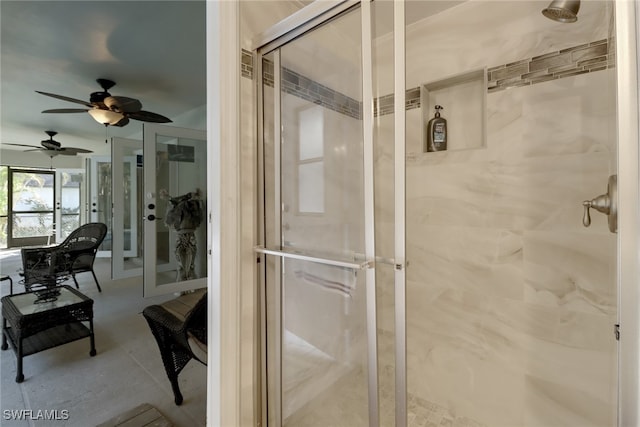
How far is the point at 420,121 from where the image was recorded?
1.88m

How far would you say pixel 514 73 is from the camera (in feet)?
5.20

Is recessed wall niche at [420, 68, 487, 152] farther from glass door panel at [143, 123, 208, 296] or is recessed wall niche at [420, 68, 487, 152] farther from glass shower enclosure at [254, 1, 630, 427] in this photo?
glass door panel at [143, 123, 208, 296]

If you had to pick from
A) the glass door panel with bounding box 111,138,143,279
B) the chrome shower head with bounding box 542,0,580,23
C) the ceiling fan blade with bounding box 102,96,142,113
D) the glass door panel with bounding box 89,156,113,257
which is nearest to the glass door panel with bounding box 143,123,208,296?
the ceiling fan blade with bounding box 102,96,142,113

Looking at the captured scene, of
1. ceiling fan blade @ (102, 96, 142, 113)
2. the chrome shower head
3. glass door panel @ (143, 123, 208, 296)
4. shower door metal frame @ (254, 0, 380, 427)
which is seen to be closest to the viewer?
the chrome shower head

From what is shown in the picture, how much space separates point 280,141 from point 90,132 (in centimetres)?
563

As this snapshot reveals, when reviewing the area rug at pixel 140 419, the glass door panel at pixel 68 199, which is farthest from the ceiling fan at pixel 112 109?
the glass door panel at pixel 68 199

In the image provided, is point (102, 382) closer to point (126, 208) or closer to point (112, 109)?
point (112, 109)

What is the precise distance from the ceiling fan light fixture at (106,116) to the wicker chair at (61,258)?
1492 mm

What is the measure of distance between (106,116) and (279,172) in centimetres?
291

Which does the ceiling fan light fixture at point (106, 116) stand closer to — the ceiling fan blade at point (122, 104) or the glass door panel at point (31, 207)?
the ceiling fan blade at point (122, 104)

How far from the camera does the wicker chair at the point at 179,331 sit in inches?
64.8

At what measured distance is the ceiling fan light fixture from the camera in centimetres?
319

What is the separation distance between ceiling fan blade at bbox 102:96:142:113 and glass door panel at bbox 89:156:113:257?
3.46 meters

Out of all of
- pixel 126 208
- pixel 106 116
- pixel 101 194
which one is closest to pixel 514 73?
pixel 106 116
